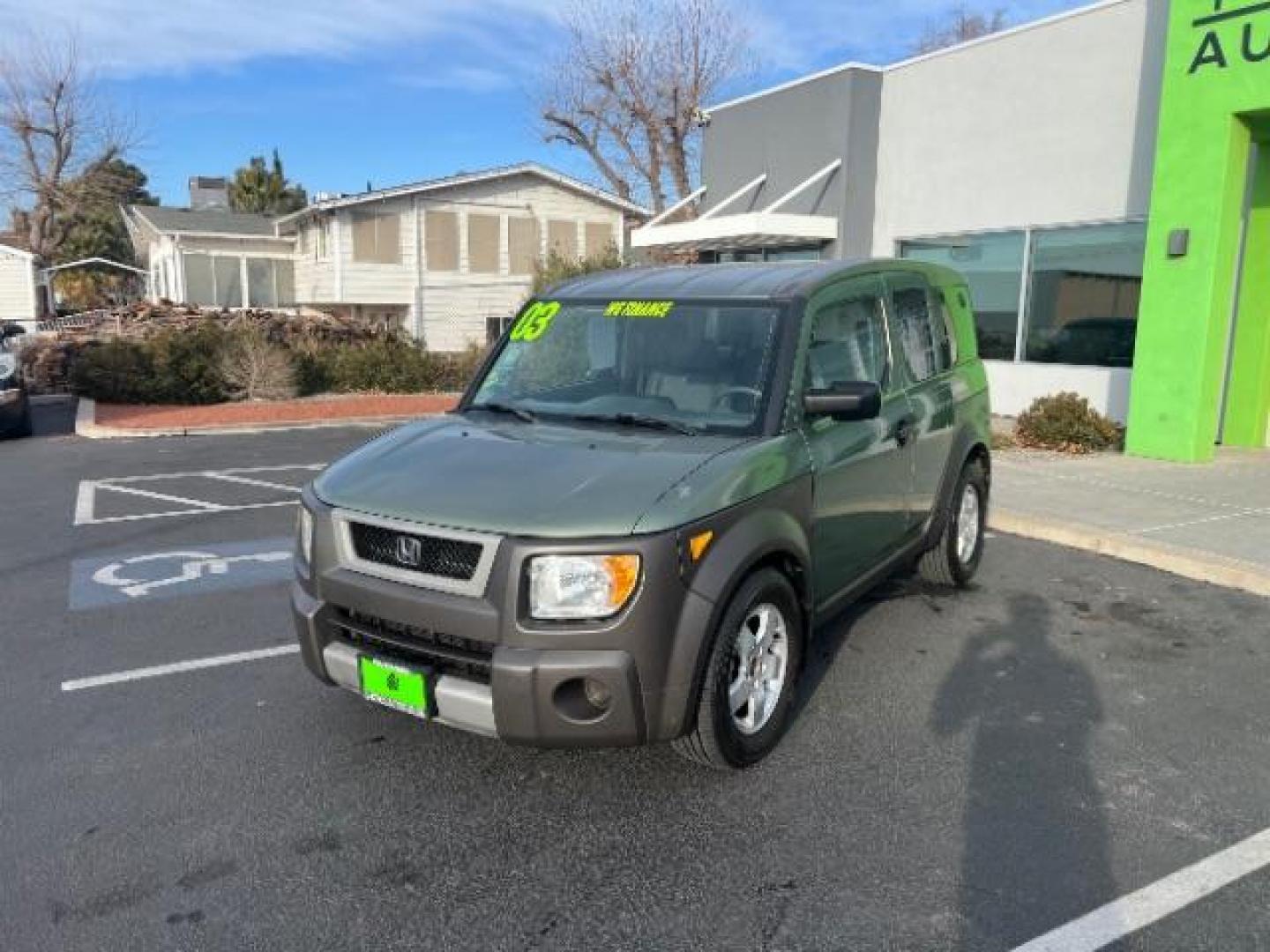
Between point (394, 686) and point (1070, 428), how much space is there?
9740mm

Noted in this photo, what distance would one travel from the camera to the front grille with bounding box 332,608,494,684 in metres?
3.09

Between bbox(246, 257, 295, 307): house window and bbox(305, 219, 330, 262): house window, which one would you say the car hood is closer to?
bbox(305, 219, 330, 262): house window

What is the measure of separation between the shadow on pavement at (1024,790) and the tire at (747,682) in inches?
29.1

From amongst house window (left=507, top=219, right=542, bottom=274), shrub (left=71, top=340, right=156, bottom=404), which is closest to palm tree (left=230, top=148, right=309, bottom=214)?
house window (left=507, top=219, right=542, bottom=274)

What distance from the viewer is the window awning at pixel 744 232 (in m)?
14.8

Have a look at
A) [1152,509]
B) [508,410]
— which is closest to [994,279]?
[1152,509]

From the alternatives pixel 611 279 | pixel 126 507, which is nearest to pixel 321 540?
pixel 611 279

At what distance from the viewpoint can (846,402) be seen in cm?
373

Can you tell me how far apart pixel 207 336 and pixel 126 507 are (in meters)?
9.06

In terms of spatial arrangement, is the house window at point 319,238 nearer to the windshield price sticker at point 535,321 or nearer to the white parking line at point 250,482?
the white parking line at point 250,482

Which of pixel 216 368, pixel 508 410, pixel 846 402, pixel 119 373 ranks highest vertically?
pixel 846 402

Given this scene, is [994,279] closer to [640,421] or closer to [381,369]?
[640,421]

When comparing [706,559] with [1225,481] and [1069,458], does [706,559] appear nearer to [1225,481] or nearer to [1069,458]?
[1225,481]

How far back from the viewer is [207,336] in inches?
650
